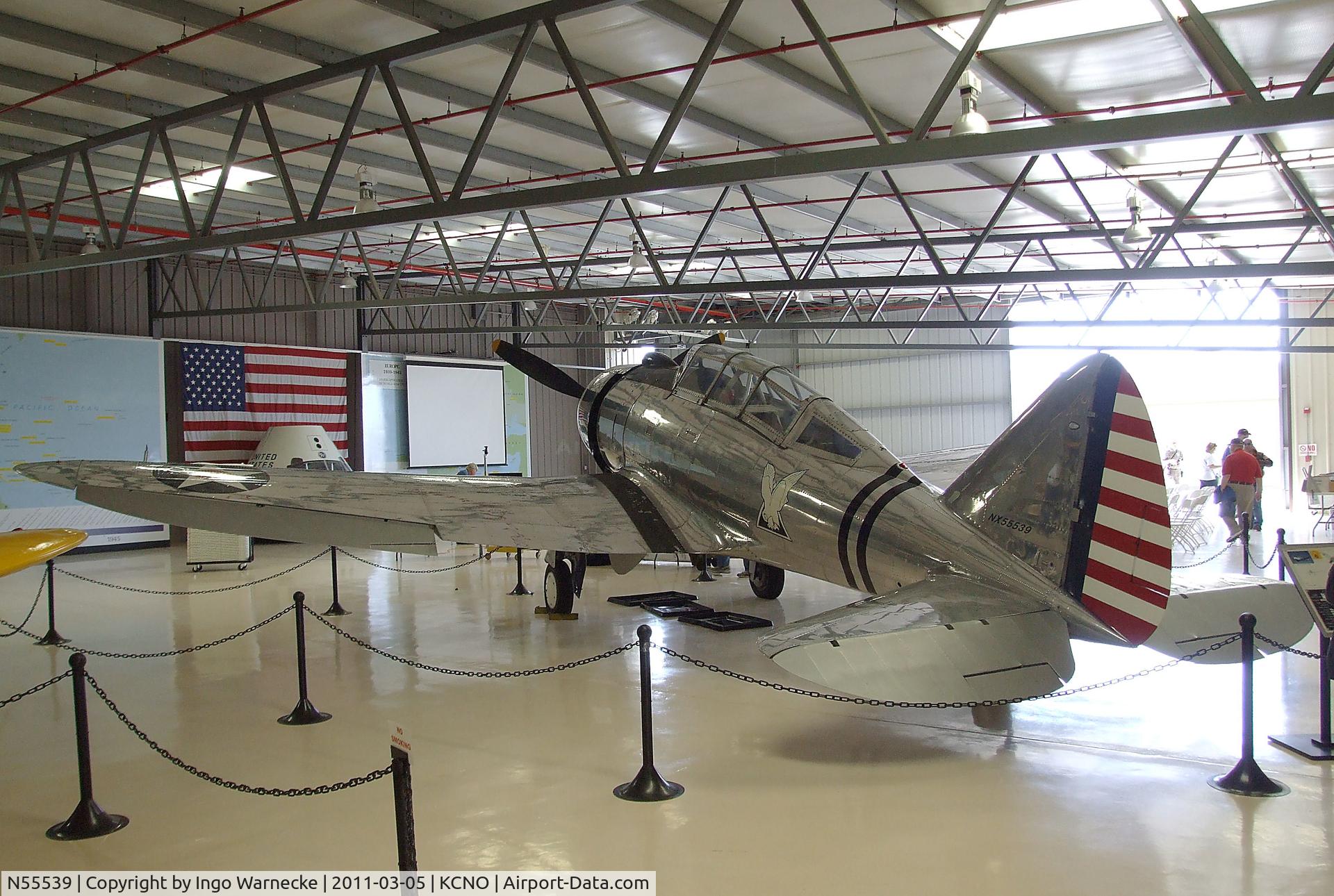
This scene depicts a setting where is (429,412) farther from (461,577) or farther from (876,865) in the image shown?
(876,865)

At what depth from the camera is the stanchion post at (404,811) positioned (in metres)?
2.90

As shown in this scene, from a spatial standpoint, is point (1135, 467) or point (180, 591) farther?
point (180, 591)

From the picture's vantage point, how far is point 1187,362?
3167 centimetres

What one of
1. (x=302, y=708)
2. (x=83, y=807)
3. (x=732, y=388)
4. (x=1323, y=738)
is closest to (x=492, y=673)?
(x=302, y=708)

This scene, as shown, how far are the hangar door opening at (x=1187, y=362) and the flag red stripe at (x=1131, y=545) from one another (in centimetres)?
1273

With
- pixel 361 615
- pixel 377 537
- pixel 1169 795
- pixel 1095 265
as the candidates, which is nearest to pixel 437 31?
pixel 377 537

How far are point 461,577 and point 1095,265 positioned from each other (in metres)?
14.1

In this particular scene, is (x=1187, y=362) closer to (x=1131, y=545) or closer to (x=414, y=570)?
(x=414, y=570)

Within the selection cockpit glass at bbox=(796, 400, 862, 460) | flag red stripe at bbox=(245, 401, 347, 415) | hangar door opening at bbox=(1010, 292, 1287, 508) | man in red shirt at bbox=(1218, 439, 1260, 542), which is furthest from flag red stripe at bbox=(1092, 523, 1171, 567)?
flag red stripe at bbox=(245, 401, 347, 415)

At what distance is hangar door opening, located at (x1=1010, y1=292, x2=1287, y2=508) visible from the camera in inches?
846

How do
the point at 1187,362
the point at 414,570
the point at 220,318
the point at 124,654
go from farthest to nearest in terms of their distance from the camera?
the point at 1187,362 < the point at 220,318 < the point at 414,570 < the point at 124,654

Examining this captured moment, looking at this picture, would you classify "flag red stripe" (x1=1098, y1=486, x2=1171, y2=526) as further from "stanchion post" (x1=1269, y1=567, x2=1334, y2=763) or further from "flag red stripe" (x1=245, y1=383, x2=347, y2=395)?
"flag red stripe" (x1=245, y1=383, x2=347, y2=395)

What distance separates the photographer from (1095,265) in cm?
1856

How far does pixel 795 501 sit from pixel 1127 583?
249 cm
